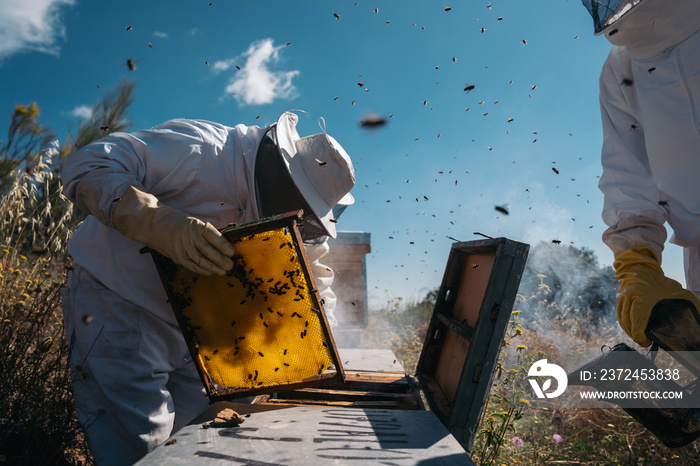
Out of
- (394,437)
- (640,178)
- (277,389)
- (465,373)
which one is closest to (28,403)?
(277,389)

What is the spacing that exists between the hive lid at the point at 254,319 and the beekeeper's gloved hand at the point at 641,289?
1501 mm

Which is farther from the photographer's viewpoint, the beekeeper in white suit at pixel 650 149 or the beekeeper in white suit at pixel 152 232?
the beekeeper in white suit at pixel 152 232

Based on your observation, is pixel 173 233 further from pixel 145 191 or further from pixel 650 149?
pixel 650 149

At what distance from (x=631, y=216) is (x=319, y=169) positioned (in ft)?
6.23

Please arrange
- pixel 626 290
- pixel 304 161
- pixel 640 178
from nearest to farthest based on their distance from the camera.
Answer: pixel 626 290 → pixel 640 178 → pixel 304 161

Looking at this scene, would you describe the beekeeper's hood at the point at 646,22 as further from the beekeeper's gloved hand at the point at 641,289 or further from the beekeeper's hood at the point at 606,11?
the beekeeper's gloved hand at the point at 641,289

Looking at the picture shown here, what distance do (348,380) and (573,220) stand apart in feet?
9.61

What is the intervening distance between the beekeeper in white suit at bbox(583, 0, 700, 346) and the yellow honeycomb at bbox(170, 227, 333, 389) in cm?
168

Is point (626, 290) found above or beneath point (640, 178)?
beneath

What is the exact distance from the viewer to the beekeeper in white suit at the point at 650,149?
1981 millimetres

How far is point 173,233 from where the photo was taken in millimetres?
1996

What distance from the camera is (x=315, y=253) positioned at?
343 centimetres

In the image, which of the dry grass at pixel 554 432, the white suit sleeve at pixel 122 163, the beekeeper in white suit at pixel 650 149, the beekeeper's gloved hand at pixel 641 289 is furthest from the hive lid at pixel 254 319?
the beekeeper in white suit at pixel 650 149

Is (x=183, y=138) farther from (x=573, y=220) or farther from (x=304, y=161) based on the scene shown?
(x=573, y=220)
